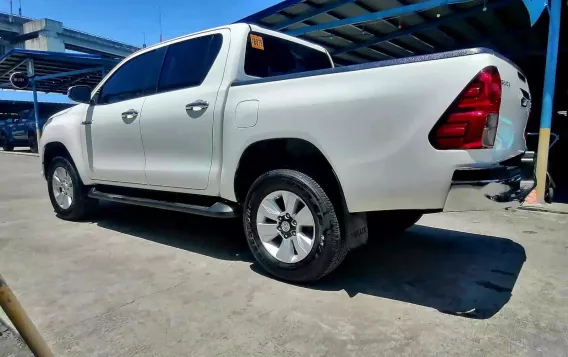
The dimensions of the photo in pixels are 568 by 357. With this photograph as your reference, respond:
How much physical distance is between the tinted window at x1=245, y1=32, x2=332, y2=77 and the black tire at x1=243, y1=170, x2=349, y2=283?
1.07 meters

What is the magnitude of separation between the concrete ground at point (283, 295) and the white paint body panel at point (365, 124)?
2.31 feet

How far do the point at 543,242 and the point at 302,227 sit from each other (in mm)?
2830

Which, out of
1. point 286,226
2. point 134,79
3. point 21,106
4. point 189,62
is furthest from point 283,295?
point 21,106

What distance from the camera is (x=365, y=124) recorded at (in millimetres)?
2494

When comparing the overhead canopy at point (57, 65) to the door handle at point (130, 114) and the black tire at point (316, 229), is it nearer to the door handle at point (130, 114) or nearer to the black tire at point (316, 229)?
the door handle at point (130, 114)

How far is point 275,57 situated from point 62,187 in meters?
3.20

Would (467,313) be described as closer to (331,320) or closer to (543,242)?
(331,320)

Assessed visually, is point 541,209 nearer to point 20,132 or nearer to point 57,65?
point 57,65

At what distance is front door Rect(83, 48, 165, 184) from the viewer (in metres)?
4.00

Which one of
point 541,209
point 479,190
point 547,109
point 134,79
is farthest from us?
point 547,109

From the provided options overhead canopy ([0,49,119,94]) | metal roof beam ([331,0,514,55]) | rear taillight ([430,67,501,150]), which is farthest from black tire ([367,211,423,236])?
overhead canopy ([0,49,119,94])

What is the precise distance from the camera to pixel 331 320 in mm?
2461

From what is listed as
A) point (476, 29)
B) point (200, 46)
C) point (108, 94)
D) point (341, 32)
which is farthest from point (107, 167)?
point (476, 29)

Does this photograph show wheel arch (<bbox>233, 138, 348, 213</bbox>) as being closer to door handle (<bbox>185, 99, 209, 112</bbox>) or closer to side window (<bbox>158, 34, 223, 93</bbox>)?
door handle (<bbox>185, 99, 209, 112</bbox>)
